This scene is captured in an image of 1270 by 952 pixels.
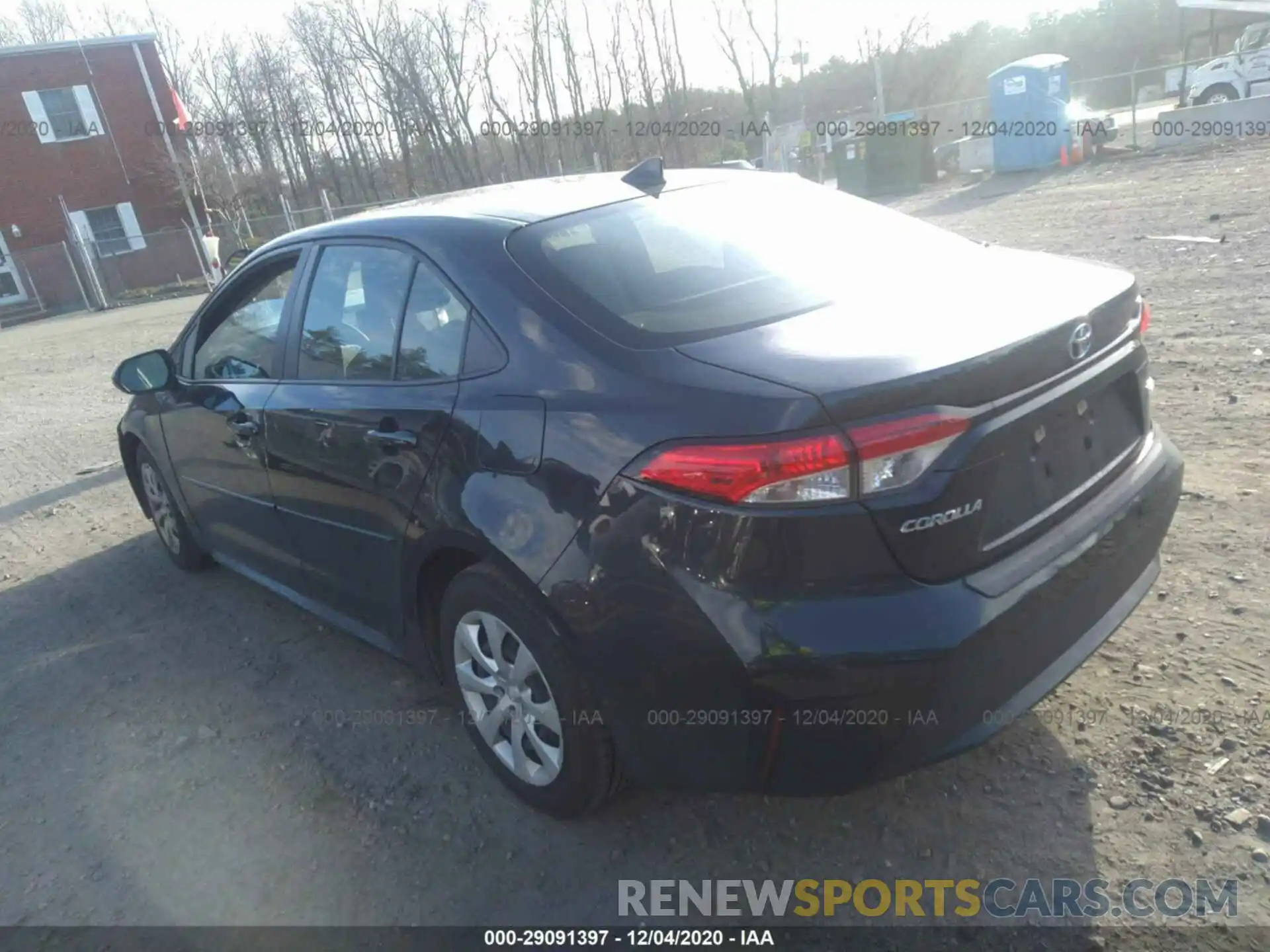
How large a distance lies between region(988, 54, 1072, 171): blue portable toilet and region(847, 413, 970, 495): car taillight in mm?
20538

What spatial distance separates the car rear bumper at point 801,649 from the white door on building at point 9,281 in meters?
36.2

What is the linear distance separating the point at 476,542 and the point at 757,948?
4.11ft

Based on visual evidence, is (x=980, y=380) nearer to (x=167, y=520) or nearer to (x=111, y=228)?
(x=167, y=520)

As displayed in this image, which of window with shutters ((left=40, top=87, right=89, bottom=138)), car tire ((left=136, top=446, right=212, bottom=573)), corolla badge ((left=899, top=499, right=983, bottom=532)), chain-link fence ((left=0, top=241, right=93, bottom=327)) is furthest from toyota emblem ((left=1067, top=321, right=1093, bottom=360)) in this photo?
window with shutters ((left=40, top=87, right=89, bottom=138))

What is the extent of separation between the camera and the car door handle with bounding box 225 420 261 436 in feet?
11.4

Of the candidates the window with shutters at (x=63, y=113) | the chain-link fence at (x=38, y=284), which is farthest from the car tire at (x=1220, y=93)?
the window with shutters at (x=63, y=113)

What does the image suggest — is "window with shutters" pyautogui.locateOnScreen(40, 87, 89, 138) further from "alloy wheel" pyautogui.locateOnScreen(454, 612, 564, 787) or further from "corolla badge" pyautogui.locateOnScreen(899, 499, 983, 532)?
"corolla badge" pyautogui.locateOnScreen(899, 499, 983, 532)

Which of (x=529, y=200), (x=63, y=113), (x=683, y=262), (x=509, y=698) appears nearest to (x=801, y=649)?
(x=509, y=698)

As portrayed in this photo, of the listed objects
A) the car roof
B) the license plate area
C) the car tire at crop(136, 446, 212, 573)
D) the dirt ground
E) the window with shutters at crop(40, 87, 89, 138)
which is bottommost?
the dirt ground

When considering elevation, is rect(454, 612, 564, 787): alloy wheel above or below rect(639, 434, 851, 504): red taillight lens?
below

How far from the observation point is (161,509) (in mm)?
4953

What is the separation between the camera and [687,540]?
202 centimetres

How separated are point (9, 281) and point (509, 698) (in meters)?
36.3

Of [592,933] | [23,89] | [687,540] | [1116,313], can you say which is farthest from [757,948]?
[23,89]
